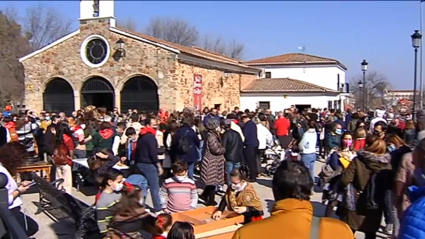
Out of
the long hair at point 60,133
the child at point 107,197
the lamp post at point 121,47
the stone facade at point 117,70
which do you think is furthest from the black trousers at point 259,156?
the lamp post at point 121,47

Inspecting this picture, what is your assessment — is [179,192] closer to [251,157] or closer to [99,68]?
[251,157]

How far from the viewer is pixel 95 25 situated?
2481 cm

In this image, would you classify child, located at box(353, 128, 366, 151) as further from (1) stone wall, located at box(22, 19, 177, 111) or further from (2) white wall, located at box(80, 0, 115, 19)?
(2) white wall, located at box(80, 0, 115, 19)

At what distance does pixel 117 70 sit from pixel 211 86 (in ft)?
19.9

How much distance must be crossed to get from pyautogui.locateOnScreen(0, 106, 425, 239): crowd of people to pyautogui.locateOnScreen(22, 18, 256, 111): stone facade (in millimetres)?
10579

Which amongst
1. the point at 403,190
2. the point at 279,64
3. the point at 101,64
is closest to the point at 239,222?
the point at 403,190

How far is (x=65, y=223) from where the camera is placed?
7.83 meters

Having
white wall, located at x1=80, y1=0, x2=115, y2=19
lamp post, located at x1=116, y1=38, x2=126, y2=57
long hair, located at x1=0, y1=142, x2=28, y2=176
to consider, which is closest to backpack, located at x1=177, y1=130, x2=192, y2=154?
long hair, located at x1=0, y1=142, x2=28, y2=176

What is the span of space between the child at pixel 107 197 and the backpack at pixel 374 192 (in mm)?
2841

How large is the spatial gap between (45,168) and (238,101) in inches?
981

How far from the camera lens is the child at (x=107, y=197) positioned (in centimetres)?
504

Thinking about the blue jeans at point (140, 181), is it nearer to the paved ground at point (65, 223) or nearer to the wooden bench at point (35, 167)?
the paved ground at point (65, 223)

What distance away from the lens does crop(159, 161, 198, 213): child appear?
6086 mm

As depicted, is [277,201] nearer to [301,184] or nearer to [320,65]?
[301,184]
